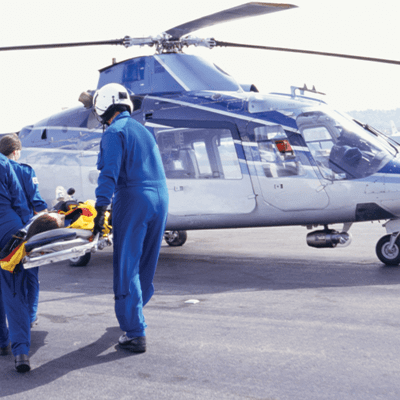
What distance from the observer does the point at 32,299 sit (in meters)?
4.64

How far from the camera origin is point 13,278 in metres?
3.90

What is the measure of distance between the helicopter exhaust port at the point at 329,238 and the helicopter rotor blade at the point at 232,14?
320 cm

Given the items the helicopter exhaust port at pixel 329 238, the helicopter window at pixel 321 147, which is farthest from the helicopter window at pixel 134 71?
the helicopter exhaust port at pixel 329 238

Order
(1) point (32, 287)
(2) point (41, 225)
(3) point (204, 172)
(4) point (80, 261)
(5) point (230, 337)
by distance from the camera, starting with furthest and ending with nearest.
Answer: (4) point (80, 261) → (3) point (204, 172) → (1) point (32, 287) → (5) point (230, 337) → (2) point (41, 225)

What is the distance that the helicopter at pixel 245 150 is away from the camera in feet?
23.9

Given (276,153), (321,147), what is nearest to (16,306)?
(276,153)

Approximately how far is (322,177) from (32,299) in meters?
4.42

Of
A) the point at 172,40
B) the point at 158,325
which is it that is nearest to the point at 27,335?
the point at 158,325

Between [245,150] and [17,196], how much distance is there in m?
4.40

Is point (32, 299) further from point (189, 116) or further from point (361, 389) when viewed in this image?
point (189, 116)

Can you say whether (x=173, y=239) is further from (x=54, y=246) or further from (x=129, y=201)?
(x=54, y=246)

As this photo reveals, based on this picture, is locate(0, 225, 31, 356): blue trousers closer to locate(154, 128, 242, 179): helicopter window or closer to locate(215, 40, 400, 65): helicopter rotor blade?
locate(154, 128, 242, 179): helicopter window

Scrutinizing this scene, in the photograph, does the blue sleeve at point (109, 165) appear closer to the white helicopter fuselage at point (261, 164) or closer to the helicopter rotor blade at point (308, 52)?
the white helicopter fuselage at point (261, 164)

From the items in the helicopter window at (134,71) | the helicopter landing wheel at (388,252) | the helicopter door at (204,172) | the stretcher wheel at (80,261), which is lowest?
the stretcher wheel at (80,261)
